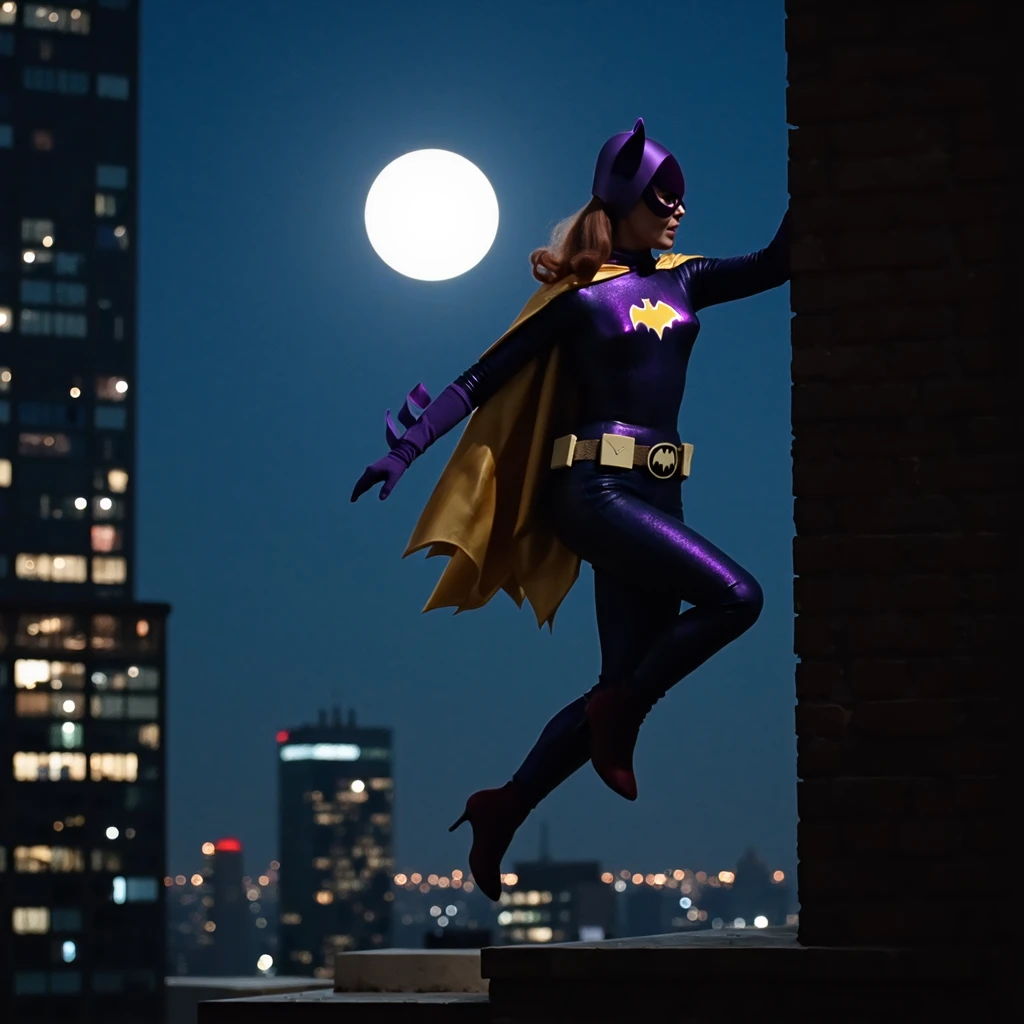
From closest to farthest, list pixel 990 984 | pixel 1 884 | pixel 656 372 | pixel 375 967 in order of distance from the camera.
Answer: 1. pixel 990 984
2. pixel 656 372
3. pixel 375 967
4. pixel 1 884

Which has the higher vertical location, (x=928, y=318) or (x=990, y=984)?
(x=928, y=318)

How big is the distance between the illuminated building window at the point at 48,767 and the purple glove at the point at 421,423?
10041cm

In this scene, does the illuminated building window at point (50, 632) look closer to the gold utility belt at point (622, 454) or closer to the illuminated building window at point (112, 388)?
the illuminated building window at point (112, 388)

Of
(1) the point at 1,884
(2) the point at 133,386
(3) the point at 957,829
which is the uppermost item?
(2) the point at 133,386

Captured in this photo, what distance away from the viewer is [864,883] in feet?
20.6

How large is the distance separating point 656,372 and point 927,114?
4.36 feet

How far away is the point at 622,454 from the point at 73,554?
114144mm

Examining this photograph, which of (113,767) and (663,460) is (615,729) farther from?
(113,767)

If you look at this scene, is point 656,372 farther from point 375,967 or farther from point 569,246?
point 375,967

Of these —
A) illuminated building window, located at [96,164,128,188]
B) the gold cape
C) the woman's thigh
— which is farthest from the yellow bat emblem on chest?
illuminated building window, located at [96,164,128,188]

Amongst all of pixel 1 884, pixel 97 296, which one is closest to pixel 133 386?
pixel 97 296

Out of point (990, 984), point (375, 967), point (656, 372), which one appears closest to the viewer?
point (990, 984)

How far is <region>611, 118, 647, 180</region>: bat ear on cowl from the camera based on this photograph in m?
7.24

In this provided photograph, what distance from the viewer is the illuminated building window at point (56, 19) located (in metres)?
127
